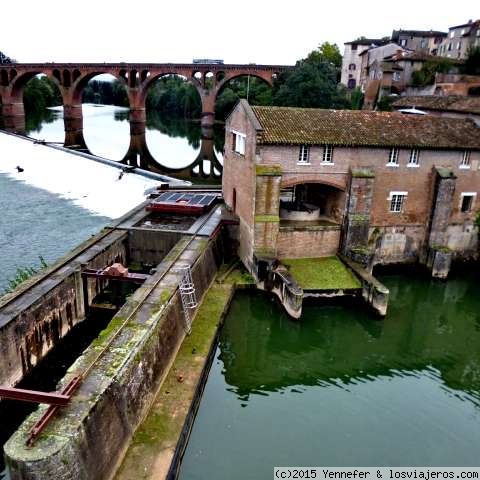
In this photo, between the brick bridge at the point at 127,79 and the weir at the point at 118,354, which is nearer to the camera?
the weir at the point at 118,354

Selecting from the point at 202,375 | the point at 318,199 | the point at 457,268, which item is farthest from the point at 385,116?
the point at 202,375

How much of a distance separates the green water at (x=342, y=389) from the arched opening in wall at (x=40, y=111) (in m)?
74.8

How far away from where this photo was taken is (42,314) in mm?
17766

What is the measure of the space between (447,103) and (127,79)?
7254cm

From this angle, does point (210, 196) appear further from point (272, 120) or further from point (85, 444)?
point (85, 444)

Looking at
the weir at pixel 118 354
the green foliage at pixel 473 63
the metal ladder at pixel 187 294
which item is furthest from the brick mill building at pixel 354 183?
the green foliage at pixel 473 63

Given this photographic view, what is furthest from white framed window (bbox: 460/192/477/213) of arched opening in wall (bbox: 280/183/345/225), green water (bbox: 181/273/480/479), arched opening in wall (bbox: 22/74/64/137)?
arched opening in wall (bbox: 22/74/64/137)

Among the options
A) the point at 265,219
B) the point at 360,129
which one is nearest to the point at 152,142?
the point at 360,129

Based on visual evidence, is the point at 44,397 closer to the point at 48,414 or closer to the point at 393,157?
the point at 48,414

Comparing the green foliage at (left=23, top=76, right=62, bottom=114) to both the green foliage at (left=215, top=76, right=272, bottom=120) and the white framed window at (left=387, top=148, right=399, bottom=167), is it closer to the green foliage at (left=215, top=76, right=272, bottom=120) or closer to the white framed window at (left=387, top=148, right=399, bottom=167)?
the green foliage at (left=215, top=76, right=272, bottom=120)

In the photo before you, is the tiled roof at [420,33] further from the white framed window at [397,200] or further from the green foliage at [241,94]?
the white framed window at [397,200]

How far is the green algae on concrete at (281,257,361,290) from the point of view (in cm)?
2398

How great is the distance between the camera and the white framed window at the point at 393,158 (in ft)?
86.1

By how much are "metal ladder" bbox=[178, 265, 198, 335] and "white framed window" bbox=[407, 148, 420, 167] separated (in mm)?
14566
